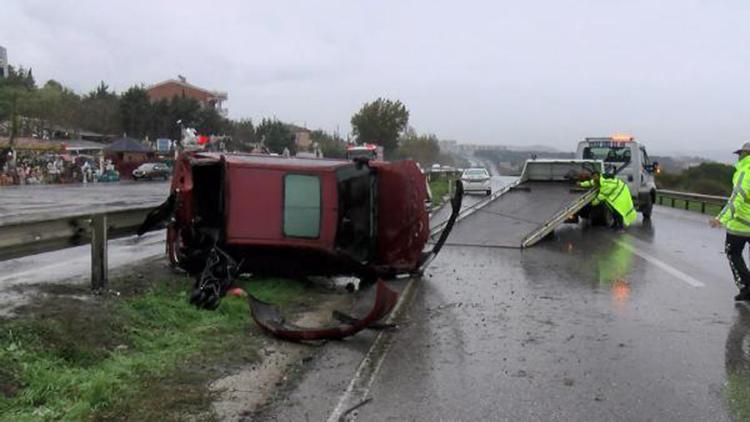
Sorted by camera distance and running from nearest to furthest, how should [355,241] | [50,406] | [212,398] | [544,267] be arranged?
[50,406], [212,398], [355,241], [544,267]

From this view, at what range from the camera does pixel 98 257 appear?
800cm

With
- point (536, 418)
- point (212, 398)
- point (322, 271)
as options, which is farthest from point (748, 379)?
point (322, 271)

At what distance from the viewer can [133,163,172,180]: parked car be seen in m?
51.5

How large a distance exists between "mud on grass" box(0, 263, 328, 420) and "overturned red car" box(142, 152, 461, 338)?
641 millimetres

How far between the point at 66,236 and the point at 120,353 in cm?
262

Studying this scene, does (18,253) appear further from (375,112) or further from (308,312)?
(375,112)

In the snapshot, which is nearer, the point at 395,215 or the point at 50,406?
the point at 50,406

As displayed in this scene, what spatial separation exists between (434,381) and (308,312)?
2.73 meters

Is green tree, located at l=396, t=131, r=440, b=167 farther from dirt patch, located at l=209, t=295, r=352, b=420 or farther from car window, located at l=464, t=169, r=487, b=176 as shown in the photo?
dirt patch, located at l=209, t=295, r=352, b=420

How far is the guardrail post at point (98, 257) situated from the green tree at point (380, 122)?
2648 inches

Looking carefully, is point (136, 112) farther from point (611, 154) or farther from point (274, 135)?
point (611, 154)

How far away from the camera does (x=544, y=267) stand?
11.5m

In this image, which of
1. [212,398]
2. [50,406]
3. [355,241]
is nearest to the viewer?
[50,406]

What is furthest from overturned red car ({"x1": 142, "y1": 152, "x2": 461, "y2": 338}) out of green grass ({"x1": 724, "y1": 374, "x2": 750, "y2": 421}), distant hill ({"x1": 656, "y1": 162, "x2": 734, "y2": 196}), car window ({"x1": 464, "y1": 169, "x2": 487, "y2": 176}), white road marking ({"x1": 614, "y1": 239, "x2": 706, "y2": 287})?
distant hill ({"x1": 656, "y1": 162, "x2": 734, "y2": 196})
